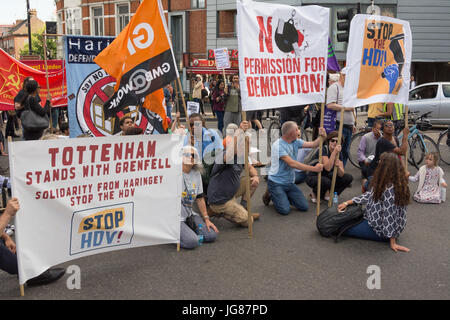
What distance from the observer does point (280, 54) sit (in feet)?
18.9

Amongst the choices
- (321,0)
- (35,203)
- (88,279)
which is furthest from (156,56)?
(321,0)

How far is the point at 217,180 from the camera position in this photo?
19.2 feet

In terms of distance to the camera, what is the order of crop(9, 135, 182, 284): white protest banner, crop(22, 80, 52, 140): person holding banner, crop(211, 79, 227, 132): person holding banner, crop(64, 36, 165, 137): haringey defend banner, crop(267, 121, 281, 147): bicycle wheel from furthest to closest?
crop(211, 79, 227, 132): person holding banner
crop(267, 121, 281, 147): bicycle wheel
crop(22, 80, 52, 140): person holding banner
crop(64, 36, 165, 137): haringey defend banner
crop(9, 135, 182, 284): white protest banner

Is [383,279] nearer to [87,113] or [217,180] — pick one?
[217,180]

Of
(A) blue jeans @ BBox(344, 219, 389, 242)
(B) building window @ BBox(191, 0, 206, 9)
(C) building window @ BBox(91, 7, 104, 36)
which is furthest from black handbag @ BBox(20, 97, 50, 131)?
(C) building window @ BBox(91, 7, 104, 36)

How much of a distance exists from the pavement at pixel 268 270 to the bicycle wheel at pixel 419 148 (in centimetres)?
357

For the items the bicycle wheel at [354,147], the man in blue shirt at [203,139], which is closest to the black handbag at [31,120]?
the man in blue shirt at [203,139]

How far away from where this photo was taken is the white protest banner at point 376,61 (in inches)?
235

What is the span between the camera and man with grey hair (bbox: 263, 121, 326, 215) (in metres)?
6.50

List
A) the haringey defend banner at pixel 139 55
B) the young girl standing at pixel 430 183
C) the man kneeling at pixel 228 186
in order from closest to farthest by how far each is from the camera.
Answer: the haringey defend banner at pixel 139 55, the man kneeling at pixel 228 186, the young girl standing at pixel 430 183

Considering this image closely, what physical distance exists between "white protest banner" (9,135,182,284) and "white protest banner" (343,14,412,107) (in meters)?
2.59

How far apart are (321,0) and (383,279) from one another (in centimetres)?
2337

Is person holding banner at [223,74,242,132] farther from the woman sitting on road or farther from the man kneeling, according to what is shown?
the man kneeling

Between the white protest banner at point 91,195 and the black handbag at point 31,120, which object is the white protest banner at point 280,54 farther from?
the black handbag at point 31,120
